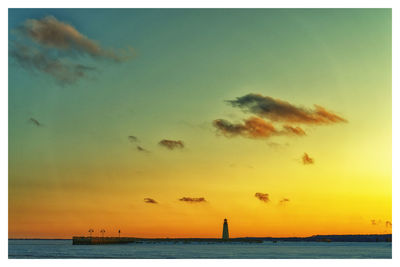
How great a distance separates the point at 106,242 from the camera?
91.1 meters
